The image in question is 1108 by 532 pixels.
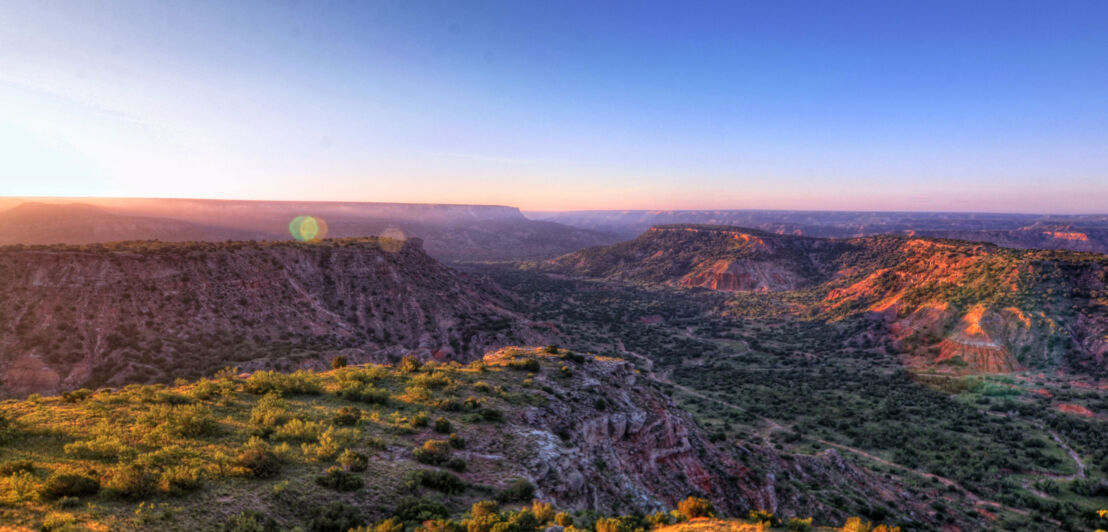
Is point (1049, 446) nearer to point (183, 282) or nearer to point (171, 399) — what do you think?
point (171, 399)

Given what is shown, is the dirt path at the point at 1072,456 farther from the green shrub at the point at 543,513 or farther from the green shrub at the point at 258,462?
the green shrub at the point at 258,462

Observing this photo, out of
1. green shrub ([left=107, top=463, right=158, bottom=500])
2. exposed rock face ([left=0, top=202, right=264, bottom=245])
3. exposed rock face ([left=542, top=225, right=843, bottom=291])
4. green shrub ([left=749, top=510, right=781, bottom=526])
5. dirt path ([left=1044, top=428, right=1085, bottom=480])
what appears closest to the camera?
green shrub ([left=107, top=463, right=158, bottom=500])

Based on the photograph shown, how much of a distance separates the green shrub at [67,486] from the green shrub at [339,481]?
486 cm

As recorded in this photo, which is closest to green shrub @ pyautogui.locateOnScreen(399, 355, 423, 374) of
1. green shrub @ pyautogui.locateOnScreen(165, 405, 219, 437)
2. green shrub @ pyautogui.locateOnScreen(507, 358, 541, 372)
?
green shrub @ pyautogui.locateOnScreen(507, 358, 541, 372)

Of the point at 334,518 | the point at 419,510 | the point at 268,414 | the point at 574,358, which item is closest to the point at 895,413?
the point at 574,358

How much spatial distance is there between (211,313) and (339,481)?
4196 cm

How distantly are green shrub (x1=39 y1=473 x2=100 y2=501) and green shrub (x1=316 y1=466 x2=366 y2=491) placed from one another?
4.86 metres

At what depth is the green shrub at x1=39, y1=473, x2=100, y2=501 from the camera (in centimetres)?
921

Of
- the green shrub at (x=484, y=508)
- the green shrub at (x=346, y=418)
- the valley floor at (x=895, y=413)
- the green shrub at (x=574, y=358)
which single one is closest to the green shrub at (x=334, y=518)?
the green shrub at (x=484, y=508)

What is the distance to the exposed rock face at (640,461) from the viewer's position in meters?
16.5

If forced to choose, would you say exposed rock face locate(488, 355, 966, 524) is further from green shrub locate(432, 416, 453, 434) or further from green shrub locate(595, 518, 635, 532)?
green shrub locate(595, 518, 635, 532)

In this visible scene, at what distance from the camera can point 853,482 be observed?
2611 cm

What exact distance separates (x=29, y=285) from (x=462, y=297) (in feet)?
147

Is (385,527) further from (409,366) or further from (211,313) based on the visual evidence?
(211,313)
